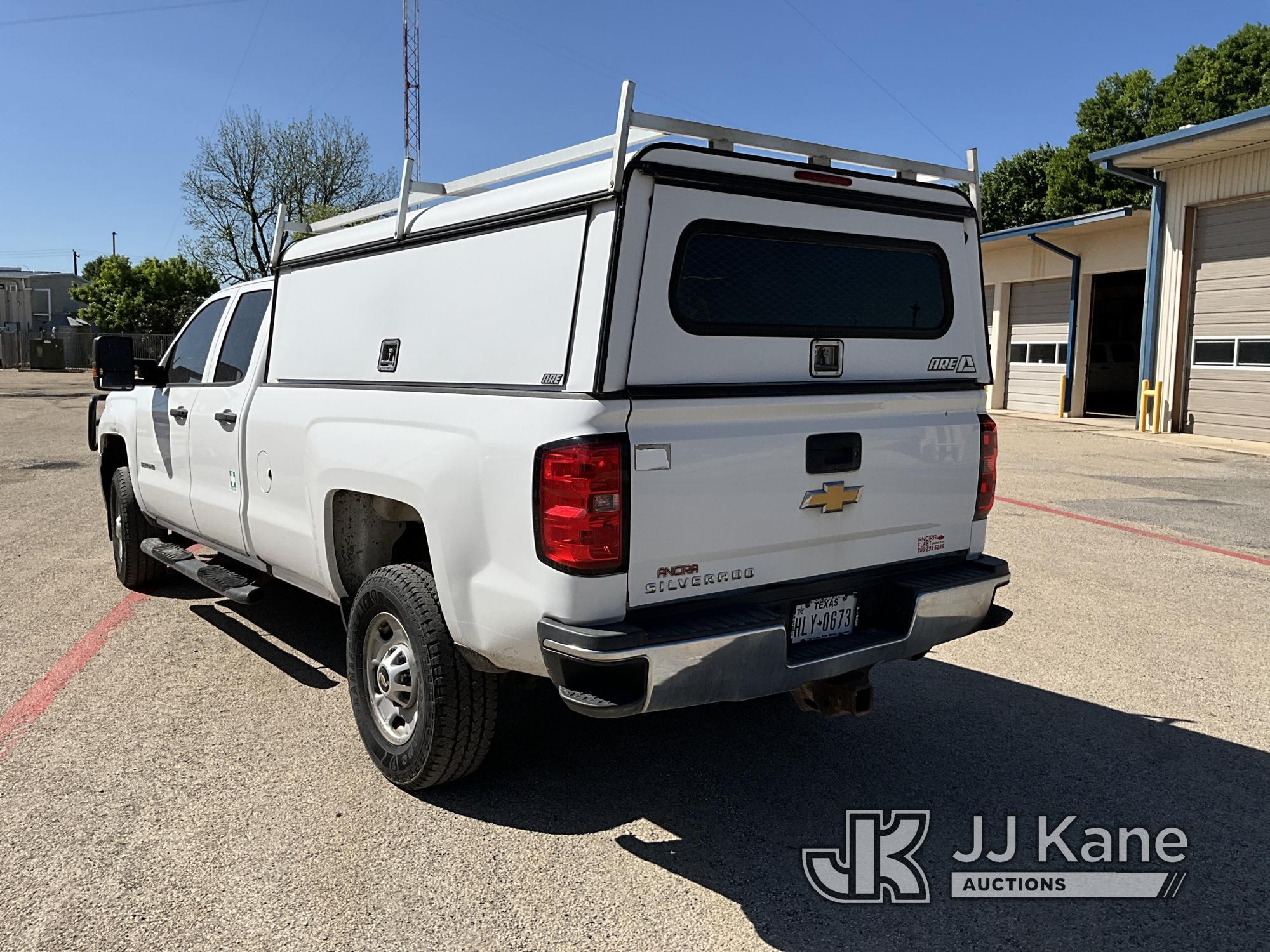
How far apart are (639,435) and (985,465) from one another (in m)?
1.80

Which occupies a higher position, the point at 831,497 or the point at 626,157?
the point at 626,157

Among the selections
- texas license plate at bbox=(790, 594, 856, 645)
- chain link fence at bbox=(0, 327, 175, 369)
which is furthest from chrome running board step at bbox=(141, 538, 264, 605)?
chain link fence at bbox=(0, 327, 175, 369)

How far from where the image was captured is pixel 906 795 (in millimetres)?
3914

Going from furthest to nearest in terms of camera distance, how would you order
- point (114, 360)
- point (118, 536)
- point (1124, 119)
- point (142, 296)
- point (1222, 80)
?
1. point (142, 296)
2. point (1124, 119)
3. point (1222, 80)
4. point (118, 536)
5. point (114, 360)

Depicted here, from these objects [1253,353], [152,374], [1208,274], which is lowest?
[152,374]

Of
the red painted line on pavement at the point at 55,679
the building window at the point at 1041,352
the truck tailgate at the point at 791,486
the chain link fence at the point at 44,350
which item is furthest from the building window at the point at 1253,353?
the chain link fence at the point at 44,350

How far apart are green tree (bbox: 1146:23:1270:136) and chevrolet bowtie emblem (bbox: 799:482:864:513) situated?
130 ft

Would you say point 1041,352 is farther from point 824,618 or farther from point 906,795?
point 824,618

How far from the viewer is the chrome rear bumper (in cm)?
311

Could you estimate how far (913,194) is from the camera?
405cm

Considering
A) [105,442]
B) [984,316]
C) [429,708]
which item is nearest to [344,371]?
[429,708]

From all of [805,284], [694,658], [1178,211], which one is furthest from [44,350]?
[694,658]

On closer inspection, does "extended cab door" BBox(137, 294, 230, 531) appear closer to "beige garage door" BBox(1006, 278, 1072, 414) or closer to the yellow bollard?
the yellow bollard

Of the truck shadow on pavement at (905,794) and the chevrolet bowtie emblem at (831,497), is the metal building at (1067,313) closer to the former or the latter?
the truck shadow on pavement at (905,794)
